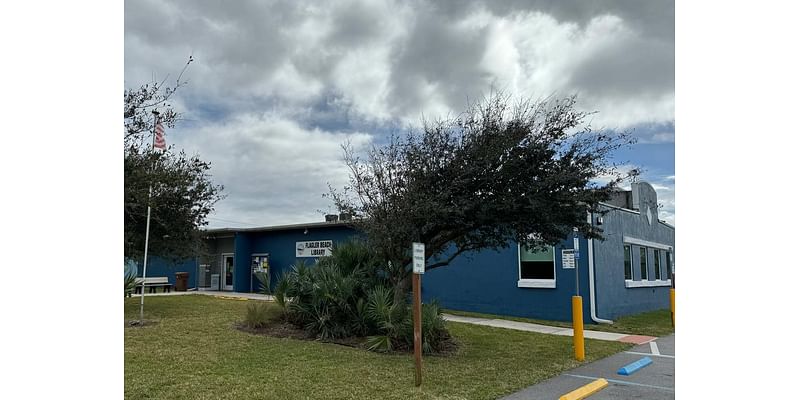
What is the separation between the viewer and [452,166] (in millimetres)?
10492

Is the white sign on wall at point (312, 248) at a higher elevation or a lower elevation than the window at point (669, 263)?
higher

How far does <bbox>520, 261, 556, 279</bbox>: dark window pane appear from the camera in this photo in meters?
17.5

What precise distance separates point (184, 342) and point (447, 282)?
10633mm

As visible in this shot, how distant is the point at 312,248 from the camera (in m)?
25.0

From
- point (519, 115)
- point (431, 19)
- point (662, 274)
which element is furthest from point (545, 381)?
point (662, 274)

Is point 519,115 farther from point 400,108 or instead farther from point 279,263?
point 279,263

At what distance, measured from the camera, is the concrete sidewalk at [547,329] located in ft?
44.2

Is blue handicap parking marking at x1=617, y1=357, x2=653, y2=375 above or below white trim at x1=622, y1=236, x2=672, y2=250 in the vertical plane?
below

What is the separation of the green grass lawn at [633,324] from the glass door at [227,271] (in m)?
14.4

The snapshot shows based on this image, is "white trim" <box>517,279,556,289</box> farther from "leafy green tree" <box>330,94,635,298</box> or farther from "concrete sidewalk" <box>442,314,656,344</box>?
"leafy green tree" <box>330,94,635,298</box>

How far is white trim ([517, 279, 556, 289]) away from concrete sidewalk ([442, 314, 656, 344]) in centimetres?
170

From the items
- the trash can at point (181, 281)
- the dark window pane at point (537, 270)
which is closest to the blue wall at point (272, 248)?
the trash can at point (181, 281)

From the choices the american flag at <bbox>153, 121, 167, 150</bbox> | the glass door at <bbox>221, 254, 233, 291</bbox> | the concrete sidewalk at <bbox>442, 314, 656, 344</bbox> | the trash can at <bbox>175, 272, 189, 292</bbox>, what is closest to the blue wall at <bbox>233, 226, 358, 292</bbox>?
the glass door at <bbox>221, 254, 233, 291</bbox>

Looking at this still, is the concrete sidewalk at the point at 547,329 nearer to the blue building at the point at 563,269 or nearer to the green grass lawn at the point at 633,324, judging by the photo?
the green grass lawn at the point at 633,324
